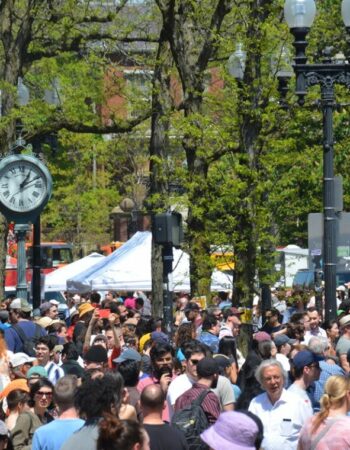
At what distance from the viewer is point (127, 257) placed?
34312 millimetres

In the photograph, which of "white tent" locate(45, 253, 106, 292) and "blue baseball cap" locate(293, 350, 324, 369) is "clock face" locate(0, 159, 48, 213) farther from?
"white tent" locate(45, 253, 106, 292)

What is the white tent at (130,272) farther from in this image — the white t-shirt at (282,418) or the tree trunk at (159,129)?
the white t-shirt at (282,418)

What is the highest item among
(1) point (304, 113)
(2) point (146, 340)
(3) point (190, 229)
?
(1) point (304, 113)

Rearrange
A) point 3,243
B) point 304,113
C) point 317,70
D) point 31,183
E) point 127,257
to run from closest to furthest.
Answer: point 317,70 < point 304,113 < point 31,183 < point 3,243 < point 127,257

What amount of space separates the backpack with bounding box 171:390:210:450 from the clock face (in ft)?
46.8

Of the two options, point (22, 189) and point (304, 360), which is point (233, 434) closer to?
point (304, 360)

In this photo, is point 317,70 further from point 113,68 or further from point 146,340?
point 113,68

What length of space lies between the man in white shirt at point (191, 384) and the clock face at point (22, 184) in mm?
12617

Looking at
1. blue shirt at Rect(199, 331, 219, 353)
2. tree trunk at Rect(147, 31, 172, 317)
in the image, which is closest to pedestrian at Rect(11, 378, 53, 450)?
blue shirt at Rect(199, 331, 219, 353)

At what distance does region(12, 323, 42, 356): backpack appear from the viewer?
1680 cm

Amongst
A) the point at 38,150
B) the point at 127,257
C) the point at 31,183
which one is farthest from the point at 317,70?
the point at 127,257

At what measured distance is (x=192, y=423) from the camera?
993 centimetres

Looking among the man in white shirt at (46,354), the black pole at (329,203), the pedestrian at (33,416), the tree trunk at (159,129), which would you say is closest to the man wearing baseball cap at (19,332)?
the man in white shirt at (46,354)

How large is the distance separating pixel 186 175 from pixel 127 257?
13102 millimetres
